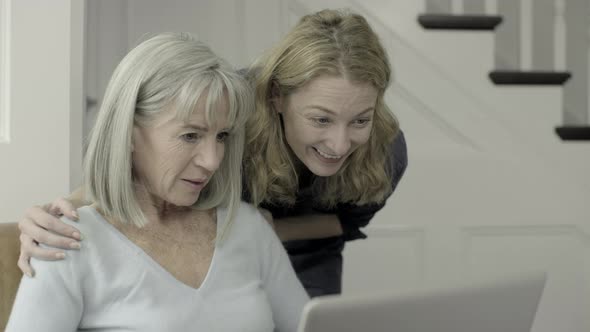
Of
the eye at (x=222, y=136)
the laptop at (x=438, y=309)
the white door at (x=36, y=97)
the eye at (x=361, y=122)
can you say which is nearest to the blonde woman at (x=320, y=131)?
the eye at (x=361, y=122)

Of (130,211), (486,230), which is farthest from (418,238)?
(130,211)

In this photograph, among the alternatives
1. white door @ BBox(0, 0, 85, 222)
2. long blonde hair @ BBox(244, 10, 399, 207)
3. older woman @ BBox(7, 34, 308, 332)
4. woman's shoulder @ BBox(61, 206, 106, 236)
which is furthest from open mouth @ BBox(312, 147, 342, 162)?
white door @ BBox(0, 0, 85, 222)

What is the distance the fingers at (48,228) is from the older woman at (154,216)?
3cm

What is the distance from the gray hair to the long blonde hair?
0.26 meters

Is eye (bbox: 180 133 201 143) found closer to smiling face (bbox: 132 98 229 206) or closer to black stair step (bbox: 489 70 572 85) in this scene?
smiling face (bbox: 132 98 229 206)

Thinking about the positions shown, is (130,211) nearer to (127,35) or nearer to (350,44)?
(350,44)

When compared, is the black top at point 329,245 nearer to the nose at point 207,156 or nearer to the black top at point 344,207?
the black top at point 344,207

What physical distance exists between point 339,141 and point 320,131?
5cm

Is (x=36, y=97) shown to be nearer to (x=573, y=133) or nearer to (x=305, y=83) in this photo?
(x=305, y=83)

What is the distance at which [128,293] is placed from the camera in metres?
1.33

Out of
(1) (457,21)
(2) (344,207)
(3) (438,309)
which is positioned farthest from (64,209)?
(1) (457,21)

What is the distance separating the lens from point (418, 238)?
314cm

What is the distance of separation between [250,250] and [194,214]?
0.40 feet

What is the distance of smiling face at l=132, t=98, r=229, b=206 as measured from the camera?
1350 millimetres
